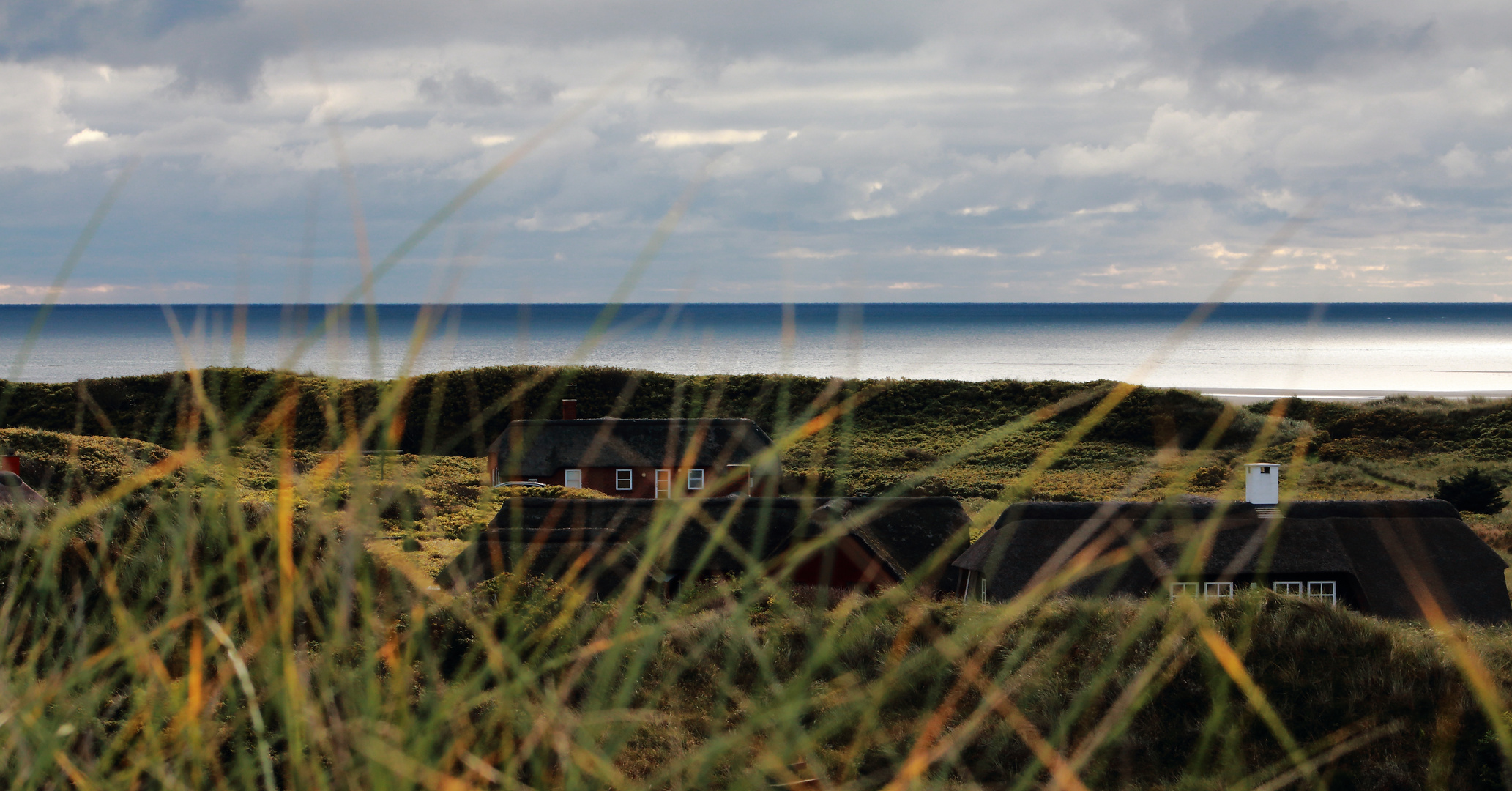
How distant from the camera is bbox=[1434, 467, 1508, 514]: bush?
127 feet

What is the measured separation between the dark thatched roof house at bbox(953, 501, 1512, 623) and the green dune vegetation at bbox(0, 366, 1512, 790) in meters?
5.73

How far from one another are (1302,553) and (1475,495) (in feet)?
81.5

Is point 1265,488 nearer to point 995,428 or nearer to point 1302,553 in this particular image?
point 1302,553

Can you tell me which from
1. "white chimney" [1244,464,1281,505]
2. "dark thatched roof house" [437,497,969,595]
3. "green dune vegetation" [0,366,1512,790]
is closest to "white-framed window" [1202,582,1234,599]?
"white chimney" [1244,464,1281,505]

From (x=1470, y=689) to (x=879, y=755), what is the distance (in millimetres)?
5700

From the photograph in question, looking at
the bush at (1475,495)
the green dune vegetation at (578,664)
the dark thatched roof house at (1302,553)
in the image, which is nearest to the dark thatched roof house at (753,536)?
the dark thatched roof house at (1302,553)

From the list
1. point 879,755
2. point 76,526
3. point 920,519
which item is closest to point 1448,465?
point 920,519

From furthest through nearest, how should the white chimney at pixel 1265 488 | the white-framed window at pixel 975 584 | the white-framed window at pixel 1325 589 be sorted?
the white chimney at pixel 1265 488
the white-framed window at pixel 1325 589
the white-framed window at pixel 975 584

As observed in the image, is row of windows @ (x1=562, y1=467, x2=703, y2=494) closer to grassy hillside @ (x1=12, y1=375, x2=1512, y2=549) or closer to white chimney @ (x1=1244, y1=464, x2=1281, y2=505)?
grassy hillside @ (x1=12, y1=375, x2=1512, y2=549)

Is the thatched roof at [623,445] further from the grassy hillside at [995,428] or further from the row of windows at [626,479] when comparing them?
the grassy hillside at [995,428]

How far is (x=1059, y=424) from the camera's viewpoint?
64.6 metres

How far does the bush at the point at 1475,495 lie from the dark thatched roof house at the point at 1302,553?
21234 millimetres

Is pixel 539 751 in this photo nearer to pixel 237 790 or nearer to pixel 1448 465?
pixel 237 790

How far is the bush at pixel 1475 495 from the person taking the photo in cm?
3884
